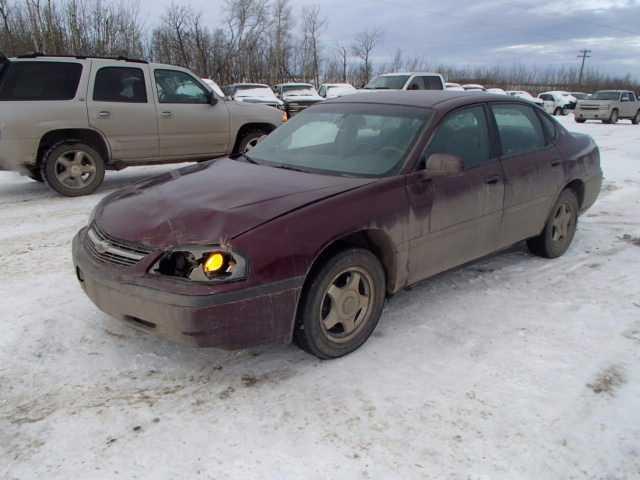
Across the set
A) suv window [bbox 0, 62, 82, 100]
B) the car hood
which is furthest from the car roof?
suv window [bbox 0, 62, 82, 100]

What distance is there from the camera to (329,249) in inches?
121

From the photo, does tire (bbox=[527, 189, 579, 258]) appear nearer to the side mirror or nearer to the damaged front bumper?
the side mirror

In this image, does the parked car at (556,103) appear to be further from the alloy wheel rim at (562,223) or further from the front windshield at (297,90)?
the alloy wheel rim at (562,223)

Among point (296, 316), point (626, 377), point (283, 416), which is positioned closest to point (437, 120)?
point (296, 316)

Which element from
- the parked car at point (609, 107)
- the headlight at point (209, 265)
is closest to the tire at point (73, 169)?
the headlight at point (209, 265)

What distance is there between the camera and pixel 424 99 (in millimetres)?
4055

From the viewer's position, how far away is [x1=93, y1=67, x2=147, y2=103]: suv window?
24.8 ft

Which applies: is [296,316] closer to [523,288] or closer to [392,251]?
[392,251]

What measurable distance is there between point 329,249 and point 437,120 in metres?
1.39

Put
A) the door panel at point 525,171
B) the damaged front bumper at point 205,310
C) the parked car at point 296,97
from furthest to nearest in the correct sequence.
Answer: the parked car at point 296,97
the door panel at point 525,171
the damaged front bumper at point 205,310

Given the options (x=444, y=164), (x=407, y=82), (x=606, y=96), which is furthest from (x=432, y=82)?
(x=444, y=164)

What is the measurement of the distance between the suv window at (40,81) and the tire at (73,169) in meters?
0.72

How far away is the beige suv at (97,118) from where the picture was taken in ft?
22.9

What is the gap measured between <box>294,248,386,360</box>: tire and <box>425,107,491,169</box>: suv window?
1003mm
